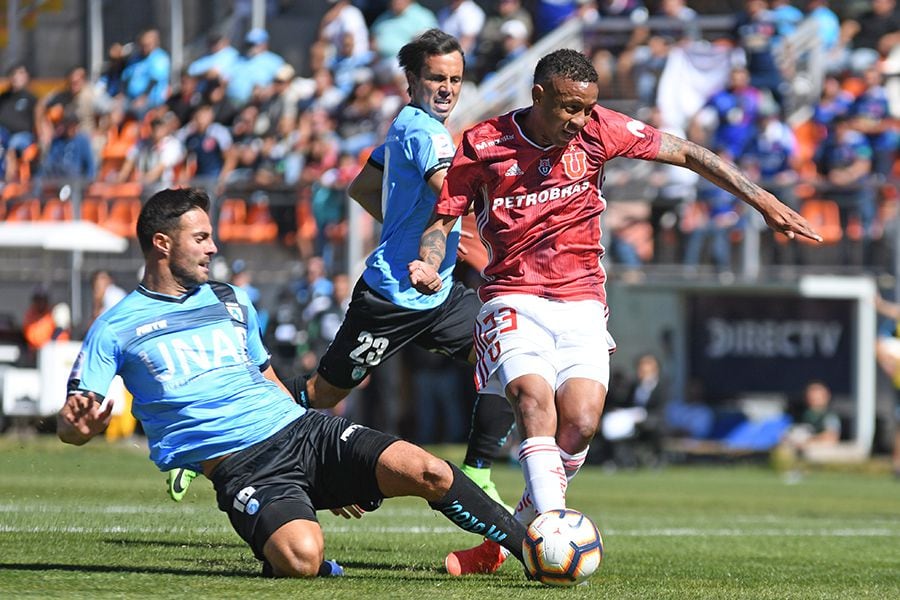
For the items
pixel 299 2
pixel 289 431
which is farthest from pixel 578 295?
pixel 299 2

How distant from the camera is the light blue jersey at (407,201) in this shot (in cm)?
855

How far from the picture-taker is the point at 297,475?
23.2ft

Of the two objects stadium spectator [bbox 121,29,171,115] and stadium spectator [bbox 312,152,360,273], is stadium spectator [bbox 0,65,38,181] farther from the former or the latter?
stadium spectator [bbox 312,152,360,273]

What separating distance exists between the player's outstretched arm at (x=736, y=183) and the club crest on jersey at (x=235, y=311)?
78.2 inches

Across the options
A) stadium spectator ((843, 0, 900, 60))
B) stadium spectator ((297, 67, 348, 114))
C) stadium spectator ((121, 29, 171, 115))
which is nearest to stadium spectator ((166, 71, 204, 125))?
stadium spectator ((121, 29, 171, 115))

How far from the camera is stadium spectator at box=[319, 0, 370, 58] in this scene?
23.6m

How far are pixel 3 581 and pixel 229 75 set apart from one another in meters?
17.8

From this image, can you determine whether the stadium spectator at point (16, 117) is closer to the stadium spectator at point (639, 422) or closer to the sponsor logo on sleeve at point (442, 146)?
the stadium spectator at point (639, 422)

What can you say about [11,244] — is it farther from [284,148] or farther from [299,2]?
[299,2]

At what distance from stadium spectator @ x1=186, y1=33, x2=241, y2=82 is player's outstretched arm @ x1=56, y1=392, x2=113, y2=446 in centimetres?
1755

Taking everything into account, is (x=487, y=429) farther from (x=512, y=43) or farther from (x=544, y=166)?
(x=512, y=43)

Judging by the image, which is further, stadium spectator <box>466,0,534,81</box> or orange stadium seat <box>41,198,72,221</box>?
stadium spectator <box>466,0,534,81</box>

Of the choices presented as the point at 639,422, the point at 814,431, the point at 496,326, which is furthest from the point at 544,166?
the point at 814,431

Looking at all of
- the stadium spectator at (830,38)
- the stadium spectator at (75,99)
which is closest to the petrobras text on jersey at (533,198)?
the stadium spectator at (830,38)
